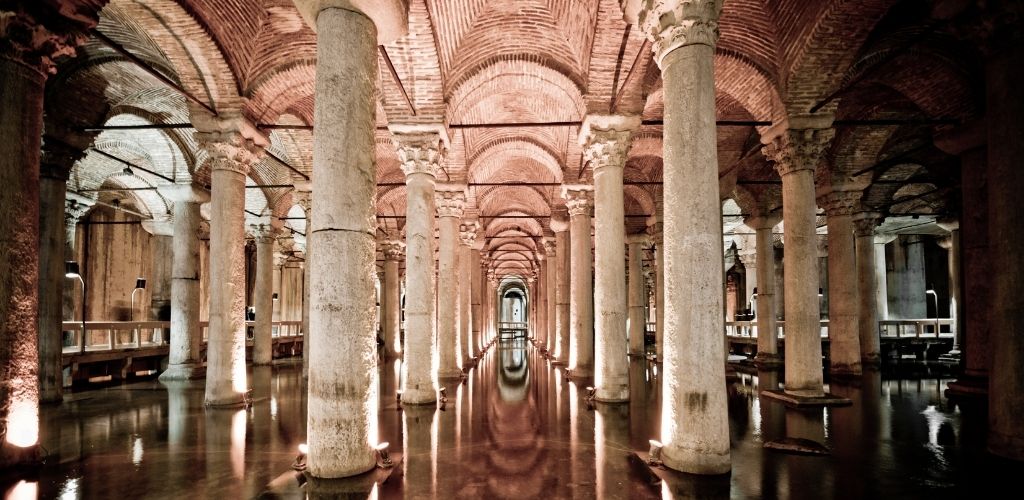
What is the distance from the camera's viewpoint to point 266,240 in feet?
56.2

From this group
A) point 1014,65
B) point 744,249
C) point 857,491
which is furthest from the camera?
point 744,249

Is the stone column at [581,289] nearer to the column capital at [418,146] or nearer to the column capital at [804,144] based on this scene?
the column capital at [418,146]

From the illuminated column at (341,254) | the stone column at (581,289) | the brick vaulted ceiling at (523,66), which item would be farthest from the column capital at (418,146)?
the stone column at (581,289)

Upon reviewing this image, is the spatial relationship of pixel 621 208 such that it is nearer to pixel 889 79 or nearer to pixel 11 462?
pixel 889 79

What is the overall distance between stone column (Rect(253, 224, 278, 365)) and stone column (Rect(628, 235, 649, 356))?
38.5 ft

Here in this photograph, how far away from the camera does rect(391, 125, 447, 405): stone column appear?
9586mm

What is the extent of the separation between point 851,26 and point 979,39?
93.1 inches

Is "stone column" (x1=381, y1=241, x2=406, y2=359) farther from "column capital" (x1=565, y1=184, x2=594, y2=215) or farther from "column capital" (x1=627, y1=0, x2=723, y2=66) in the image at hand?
"column capital" (x1=627, y1=0, x2=723, y2=66)

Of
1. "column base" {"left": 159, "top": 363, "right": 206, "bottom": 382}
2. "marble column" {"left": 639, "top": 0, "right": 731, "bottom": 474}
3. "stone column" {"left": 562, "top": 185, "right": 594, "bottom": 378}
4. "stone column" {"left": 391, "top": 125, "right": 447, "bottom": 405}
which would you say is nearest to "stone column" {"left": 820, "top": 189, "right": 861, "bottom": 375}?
"stone column" {"left": 562, "top": 185, "right": 594, "bottom": 378}

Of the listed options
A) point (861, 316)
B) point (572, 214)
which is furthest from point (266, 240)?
point (861, 316)

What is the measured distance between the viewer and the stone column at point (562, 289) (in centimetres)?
1839

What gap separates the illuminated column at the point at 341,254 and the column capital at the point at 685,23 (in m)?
2.76

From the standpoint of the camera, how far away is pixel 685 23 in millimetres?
5379

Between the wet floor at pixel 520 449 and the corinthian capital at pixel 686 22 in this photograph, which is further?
the corinthian capital at pixel 686 22
